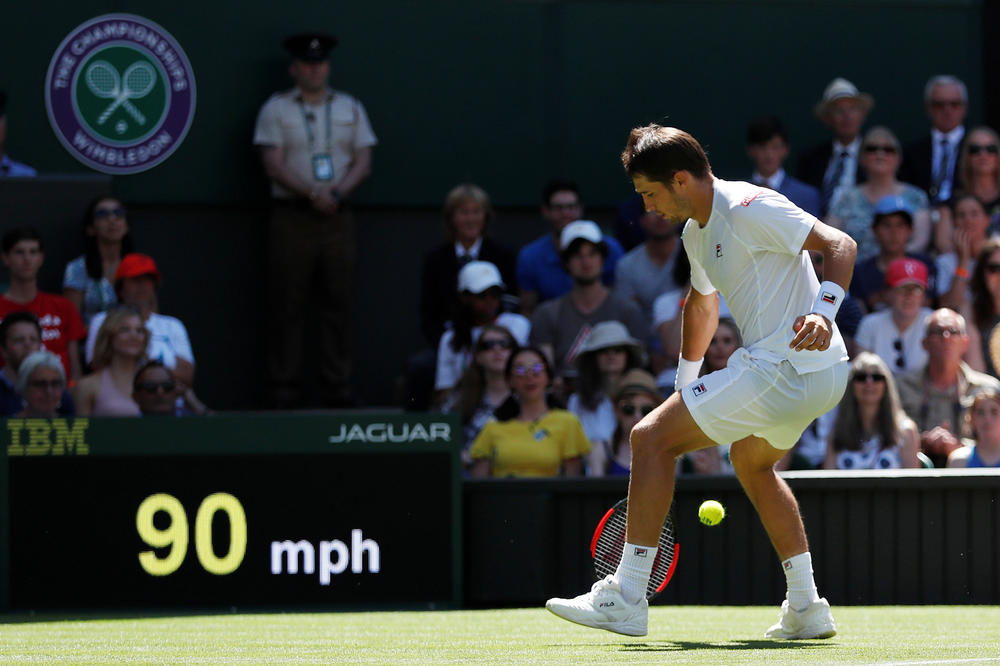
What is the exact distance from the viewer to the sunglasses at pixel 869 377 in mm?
8266

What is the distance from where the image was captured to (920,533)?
7.73 m

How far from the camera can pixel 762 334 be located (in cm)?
527

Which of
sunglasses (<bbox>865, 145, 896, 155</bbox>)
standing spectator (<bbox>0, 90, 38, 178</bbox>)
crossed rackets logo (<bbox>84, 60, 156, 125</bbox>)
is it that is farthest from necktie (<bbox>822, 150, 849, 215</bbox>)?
standing spectator (<bbox>0, 90, 38, 178</bbox>)

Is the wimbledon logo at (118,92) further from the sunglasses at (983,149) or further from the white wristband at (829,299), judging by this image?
the white wristband at (829,299)

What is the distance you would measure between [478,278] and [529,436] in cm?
143

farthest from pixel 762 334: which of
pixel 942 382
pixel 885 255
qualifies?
pixel 885 255

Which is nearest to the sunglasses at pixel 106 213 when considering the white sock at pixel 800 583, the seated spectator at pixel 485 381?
the seated spectator at pixel 485 381

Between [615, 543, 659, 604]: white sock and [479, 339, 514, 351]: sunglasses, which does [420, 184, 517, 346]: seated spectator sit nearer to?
[479, 339, 514, 351]: sunglasses

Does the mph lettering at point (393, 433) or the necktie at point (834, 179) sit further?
the necktie at point (834, 179)

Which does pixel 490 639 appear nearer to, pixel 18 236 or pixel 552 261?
pixel 18 236

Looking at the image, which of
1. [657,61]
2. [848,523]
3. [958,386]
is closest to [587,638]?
[848,523]

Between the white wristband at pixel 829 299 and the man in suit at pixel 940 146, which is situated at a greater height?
the man in suit at pixel 940 146

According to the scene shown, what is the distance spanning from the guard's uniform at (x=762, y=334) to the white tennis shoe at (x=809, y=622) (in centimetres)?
65

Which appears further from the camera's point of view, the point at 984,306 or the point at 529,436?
the point at 984,306
